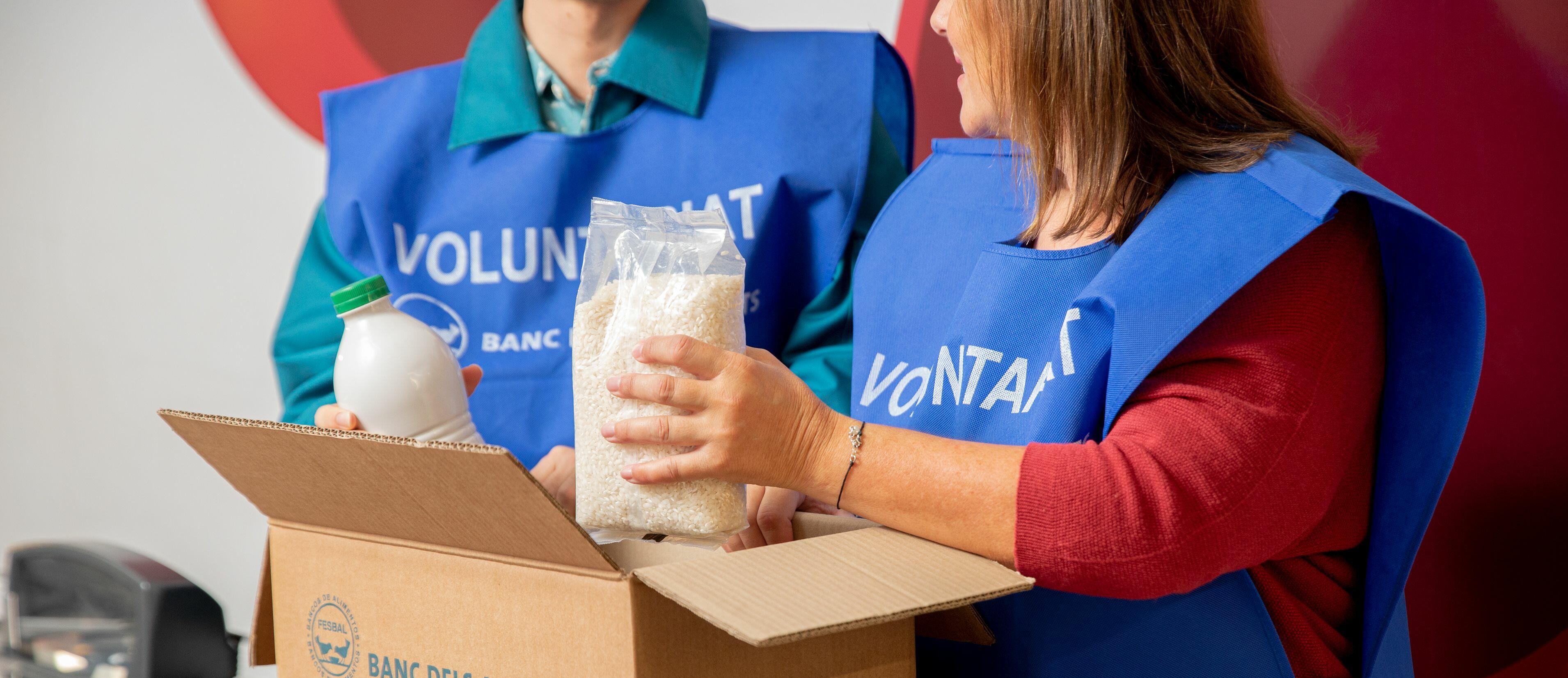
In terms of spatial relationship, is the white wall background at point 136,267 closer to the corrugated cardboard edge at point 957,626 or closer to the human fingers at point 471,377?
the human fingers at point 471,377

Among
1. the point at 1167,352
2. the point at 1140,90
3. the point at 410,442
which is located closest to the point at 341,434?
the point at 410,442

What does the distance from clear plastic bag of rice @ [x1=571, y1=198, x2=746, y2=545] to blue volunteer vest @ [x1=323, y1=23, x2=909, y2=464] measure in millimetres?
592

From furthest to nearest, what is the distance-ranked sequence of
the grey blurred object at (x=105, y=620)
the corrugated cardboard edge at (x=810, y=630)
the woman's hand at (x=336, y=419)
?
the grey blurred object at (x=105, y=620) → the woman's hand at (x=336, y=419) → the corrugated cardboard edge at (x=810, y=630)

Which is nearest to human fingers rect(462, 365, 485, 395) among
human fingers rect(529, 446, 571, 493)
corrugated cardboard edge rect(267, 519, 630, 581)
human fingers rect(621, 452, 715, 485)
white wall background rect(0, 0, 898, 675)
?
human fingers rect(529, 446, 571, 493)

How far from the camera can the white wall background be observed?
6.57ft

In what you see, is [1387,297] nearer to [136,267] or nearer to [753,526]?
[753,526]

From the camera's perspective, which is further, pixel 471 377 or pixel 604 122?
pixel 604 122

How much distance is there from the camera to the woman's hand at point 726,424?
0.69m

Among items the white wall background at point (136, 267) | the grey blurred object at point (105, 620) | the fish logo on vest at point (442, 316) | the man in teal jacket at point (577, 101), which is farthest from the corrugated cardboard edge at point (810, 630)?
the white wall background at point (136, 267)

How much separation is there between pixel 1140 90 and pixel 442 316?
92 centimetres

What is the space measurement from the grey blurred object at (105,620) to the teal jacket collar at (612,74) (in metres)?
0.66

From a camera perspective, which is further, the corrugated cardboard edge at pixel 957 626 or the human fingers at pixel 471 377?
the human fingers at pixel 471 377

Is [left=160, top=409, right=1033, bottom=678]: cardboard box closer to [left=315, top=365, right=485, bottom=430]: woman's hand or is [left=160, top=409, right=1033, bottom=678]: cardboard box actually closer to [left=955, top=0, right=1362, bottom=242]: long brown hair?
[left=315, top=365, right=485, bottom=430]: woman's hand

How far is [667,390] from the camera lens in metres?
0.69
